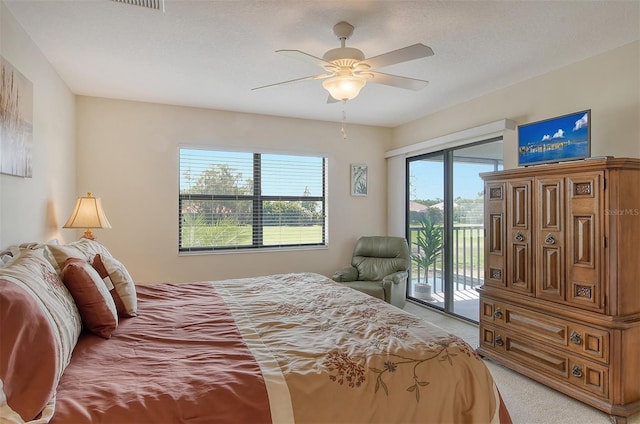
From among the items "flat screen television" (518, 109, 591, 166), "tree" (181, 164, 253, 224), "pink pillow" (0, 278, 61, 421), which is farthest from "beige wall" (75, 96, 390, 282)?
"pink pillow" (0, 278, 61, 421)

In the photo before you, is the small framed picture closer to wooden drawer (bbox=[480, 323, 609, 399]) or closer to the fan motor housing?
wooden drawer (bbox=[480, 323, 609, 399])

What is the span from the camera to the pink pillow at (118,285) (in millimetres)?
1992

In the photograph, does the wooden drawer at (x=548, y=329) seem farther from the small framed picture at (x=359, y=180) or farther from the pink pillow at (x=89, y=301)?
the pink pillow at (x=89, y=301)

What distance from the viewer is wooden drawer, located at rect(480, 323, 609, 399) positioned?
2312mm

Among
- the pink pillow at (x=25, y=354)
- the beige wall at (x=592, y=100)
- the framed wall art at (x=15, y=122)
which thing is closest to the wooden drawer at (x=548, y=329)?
the beige wall at (x=592, y=100)

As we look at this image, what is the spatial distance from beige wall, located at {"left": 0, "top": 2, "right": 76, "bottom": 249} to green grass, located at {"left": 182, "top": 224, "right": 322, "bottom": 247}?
4.22 ft

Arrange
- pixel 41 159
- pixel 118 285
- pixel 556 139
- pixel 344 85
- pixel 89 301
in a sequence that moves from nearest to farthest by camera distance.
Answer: pixel 89 301
pixel 118 285
pixel 344 85
pixel 41 159
pixel 556 139

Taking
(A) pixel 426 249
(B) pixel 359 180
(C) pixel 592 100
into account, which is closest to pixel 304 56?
(C) pixel 592 100

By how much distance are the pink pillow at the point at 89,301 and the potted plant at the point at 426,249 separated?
3821 mm

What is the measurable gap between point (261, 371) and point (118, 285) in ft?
3.77

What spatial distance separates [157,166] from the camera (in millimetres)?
4125

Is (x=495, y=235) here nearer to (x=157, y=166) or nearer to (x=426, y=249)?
(x=426, y=249)

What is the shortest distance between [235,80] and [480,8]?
214 cm

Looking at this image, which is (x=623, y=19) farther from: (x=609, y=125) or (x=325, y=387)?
(x=325, y=387)
